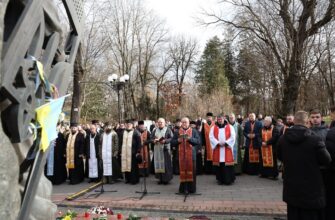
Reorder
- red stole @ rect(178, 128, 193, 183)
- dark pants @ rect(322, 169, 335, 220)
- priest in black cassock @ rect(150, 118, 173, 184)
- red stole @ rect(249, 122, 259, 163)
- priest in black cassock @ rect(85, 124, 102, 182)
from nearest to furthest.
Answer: dark pants @ rect(322, 169, 335, 220) < red stole @ rect(178, 128, 193, 183) < priest in black cassock @ rect(150, 118, 173, 184) < priest in black cassock @ rect(85, 124, 102, 182) < red stole @ rect(249, 122, 259, 163)

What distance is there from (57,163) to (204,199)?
580cm

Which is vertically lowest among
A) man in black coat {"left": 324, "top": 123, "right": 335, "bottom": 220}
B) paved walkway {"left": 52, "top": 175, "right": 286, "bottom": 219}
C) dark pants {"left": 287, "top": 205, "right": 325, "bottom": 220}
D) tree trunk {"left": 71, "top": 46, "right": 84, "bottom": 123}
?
paved walkway {"left": 52, "top": 175, "right": 286, "bottom": 219}

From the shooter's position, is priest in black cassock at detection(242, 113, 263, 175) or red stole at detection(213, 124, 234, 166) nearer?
red stole at detection(213, 124, 234, 166)

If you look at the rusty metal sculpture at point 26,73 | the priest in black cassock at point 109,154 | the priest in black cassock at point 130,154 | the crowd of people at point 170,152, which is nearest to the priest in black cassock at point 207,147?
the crowd of people at point 170,152

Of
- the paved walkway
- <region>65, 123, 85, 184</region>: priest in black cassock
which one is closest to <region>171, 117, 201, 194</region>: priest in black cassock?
the paved walkway

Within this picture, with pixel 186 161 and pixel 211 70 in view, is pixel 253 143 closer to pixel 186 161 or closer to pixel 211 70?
pixel 186 161

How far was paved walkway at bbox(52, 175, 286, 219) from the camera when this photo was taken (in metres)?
7.98

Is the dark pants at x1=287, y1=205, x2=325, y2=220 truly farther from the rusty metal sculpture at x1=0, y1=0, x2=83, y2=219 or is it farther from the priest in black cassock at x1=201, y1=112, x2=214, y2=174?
the priest in black cassock at x1=201, y1=112, x2=214, y2=174

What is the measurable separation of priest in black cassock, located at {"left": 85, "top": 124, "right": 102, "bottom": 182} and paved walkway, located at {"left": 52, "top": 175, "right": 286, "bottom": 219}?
56 centimetres

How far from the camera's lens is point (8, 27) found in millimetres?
2969

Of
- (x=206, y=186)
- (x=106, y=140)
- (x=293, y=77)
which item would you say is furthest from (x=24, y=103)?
(x=293, y=77)

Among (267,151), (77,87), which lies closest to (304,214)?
(267,151)

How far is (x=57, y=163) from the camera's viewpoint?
12859mm

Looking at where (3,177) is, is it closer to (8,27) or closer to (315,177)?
(8,27)
